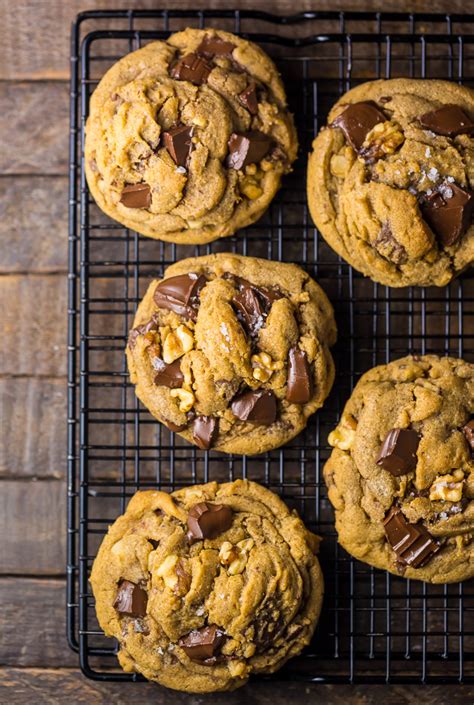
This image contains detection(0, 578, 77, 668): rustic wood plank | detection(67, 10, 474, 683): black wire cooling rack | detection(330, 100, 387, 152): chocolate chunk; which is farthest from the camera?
detection(0, 578, 77, 668): rustic wood plank

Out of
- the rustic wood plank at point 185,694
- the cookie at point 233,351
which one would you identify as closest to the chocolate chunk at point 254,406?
the cookie at point 233,351

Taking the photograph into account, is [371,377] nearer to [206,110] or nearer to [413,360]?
[413,360]

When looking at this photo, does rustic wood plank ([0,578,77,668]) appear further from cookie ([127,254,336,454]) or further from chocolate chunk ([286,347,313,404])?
chocolate chunk ([286,347,313,404])

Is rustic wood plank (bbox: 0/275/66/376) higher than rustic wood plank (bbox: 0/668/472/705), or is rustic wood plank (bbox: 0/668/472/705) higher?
rustic wood plank (bbox: 0/275/66/376)

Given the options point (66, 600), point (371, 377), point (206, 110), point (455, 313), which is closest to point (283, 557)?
point (371, 377)

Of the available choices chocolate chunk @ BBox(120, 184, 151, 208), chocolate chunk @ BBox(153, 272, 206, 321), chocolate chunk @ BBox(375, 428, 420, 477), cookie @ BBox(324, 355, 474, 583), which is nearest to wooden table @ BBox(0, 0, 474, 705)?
chocolate chunk @ BBox(120, 184, 151, 208)

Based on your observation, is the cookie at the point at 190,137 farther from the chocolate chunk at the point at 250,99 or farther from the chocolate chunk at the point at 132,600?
the chocolate chunk at the point at 132,600

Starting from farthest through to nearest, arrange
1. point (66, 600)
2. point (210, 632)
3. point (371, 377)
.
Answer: point (66, 600) → point (371, 377) → point (210, 632)

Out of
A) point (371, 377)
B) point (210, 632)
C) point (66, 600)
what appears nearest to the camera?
point (210, 632)
